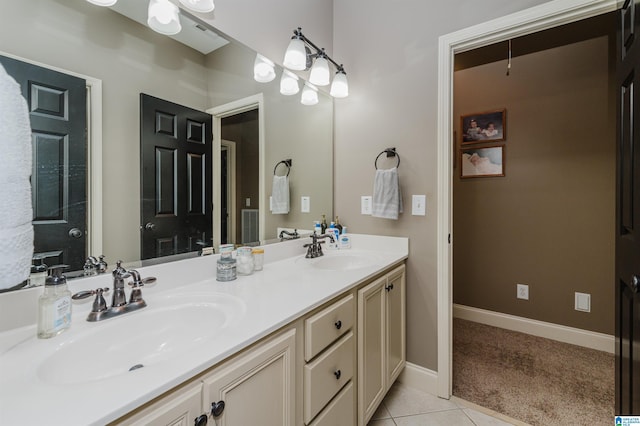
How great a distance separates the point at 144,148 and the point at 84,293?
524mm

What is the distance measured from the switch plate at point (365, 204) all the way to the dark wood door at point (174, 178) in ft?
3.42

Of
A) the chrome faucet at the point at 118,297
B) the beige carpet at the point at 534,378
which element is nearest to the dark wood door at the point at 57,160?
the chrome faucet at the point at 118,297

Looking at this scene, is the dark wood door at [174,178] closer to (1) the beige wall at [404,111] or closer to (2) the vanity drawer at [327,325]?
(2) the vanity drawer at [327,325]

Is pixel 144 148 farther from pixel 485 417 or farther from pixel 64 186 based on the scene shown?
pixel 485 417

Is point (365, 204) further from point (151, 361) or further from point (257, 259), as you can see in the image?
point (151, 361)

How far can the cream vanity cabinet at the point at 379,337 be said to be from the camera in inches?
49.3

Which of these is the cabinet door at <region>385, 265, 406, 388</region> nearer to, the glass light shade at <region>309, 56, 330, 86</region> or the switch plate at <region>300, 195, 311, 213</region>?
the switch plate at <region>300, 195, 311, 213</region>

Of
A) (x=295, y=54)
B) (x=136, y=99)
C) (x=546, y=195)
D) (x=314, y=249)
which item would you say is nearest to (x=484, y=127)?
(x=546, y=195)

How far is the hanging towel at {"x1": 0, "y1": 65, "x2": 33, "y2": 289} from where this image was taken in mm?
559

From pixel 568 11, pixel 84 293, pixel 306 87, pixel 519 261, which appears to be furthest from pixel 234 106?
pixel 519 261

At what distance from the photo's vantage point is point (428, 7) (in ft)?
5.49

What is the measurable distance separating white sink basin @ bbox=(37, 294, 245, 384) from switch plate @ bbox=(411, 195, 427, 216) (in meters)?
1.21

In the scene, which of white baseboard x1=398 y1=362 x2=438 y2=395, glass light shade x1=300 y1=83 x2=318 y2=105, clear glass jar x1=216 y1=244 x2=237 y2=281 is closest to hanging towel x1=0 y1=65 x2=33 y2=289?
clear glass jar x1=216 y1=244 x2=237 y2=281

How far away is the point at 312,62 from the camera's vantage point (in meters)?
1.83
